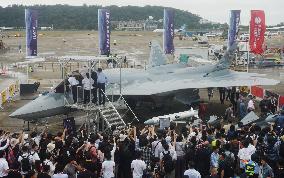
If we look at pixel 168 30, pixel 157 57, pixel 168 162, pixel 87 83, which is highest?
pixel 168 30

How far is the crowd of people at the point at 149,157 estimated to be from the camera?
12.1 metres

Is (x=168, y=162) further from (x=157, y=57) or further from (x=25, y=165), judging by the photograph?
(x=157, y=57)

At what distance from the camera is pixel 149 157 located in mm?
14039

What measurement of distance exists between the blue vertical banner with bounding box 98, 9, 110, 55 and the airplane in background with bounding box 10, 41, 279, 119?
→ 365 inches

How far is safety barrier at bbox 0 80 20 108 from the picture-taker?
31364 mm

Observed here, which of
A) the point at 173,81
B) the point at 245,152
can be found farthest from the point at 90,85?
the point at 245,152

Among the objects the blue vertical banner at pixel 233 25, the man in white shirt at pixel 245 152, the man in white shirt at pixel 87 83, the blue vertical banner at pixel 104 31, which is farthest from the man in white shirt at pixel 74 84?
the blue vertical banner at pixel 233 25

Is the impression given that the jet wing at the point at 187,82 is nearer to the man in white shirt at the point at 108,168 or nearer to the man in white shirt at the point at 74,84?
the man in white shirt at the point at 74,84

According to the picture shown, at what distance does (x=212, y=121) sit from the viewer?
2342 centimetres

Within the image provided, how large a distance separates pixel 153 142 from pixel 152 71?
16.4 meters

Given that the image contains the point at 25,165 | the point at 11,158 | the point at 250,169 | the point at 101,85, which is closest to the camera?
the point at 25,165

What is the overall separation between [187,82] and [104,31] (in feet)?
44.2

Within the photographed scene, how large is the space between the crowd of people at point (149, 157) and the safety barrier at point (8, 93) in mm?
17245

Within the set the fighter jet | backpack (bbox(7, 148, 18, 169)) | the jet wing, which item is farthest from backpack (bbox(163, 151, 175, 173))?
the jet wing
